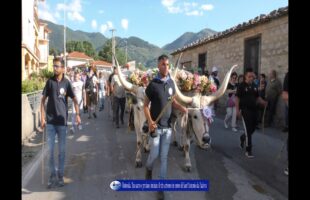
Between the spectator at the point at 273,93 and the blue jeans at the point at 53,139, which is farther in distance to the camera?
the spectator at the point at 273,93

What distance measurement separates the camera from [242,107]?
817 cm

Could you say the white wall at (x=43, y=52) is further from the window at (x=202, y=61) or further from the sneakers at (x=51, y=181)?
the sneakers at (x=51, y=181)

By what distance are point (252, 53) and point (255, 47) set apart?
31 cm

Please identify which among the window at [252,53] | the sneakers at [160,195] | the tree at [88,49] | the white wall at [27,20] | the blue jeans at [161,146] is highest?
the tree at [88,49]

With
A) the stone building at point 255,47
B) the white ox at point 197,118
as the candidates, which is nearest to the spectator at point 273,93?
the stone building at point 255,47

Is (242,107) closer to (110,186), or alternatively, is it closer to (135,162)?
(135,162)

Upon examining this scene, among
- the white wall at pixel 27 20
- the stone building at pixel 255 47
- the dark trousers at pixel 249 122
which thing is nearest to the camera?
the dark trousers at pixel 249 122

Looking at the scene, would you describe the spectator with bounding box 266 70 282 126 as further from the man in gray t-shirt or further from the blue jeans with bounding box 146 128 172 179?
the blue jeans with bounding box 146 128 172 179

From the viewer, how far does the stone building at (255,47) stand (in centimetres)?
Result: 1205

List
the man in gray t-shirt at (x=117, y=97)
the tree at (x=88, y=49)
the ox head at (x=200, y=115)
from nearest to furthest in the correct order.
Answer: the ox head at (x=200, y=115)
the man in gray t-shirt at (x=117, y=97)
the tree at (x=88, y=49)

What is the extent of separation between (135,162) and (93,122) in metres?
6.18

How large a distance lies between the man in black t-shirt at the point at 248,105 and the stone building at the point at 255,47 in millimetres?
4167

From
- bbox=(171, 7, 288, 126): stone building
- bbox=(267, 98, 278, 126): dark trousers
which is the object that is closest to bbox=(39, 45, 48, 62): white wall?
bbox=(171, 7, 288, 126): stone building
